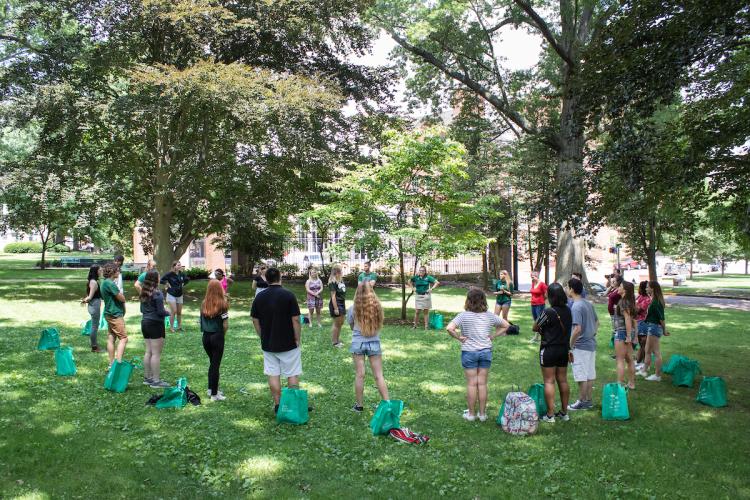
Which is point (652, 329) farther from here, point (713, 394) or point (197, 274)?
point (197, 274)

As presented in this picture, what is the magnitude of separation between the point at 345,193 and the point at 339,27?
10469 mm

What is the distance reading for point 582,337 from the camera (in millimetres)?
6910

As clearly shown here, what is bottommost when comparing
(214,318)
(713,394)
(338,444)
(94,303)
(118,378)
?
(338,444)

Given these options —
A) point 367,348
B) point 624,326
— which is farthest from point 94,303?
point 624,326

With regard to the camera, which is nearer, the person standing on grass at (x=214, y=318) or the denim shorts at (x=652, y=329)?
the person standing on grass at (x=214, y=318)

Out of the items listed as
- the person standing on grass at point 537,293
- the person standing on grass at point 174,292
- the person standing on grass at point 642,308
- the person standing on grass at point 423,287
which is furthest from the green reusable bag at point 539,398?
the person standing on grass at point 174,292

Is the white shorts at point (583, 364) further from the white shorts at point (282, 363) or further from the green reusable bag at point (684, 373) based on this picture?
the white shorts at point (282, 363)

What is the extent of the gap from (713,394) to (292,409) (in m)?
5.75

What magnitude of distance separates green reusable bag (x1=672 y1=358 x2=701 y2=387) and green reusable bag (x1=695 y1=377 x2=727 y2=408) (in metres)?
0.74

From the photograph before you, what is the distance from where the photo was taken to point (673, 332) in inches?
565

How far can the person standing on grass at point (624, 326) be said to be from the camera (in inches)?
295

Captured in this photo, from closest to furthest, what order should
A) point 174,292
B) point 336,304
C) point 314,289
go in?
point 336,304 → point 174,292 → point 314,289

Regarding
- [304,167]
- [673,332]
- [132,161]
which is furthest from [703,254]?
[132,161]

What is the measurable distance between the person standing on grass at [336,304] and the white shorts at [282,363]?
4.84 meters
